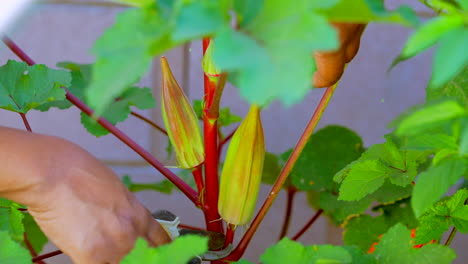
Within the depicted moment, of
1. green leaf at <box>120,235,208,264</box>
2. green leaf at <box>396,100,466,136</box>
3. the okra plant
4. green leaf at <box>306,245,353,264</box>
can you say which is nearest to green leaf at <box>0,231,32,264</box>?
the okra plant

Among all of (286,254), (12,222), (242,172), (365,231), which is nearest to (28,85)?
(12,222)

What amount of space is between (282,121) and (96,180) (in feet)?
2.46

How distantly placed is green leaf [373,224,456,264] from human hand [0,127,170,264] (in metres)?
0.25

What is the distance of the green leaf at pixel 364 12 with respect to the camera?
0.33 metres

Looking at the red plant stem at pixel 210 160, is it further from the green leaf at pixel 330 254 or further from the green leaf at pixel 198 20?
the green leaf at pixel 198 20

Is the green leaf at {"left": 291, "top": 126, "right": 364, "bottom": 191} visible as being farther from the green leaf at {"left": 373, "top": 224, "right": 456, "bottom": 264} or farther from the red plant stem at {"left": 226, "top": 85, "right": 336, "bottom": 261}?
the green leaf at {"left": 373, "top": 224, "right": 456, "bottom": 264}

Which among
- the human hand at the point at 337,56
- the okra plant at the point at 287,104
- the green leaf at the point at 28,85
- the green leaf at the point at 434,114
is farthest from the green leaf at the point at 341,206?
the green leaf at the point at 434,114

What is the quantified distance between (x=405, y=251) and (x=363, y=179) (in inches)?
4.0

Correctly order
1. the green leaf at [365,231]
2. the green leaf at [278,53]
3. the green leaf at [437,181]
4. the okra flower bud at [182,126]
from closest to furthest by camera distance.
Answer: the green leaf at [278,53] → the green leaf at [437,181] → the okra flower bud at [182,126] → the green leaf at [365,231]

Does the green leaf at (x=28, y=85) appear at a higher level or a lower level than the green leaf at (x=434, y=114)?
lower

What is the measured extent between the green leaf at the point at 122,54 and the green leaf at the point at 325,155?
82 centimetres

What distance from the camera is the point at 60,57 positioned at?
1.28 m

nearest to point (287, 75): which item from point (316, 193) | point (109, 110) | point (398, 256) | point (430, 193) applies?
point (430, 193)

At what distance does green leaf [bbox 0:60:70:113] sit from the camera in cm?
71
